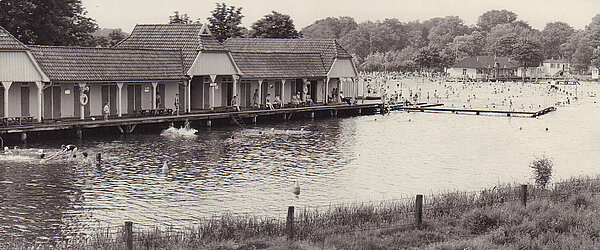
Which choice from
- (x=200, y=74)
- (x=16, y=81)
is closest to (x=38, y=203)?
(x=16, y=81)

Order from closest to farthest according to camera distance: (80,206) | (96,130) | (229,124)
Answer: (80,206) → (96,130) → (229,124)

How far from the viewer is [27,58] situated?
43.7 meters

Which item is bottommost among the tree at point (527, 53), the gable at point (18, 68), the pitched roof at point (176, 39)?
the gable at point (18, 68)

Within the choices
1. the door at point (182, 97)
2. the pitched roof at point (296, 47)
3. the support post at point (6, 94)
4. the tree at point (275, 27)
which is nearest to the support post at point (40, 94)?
the support post at point (6, 94)

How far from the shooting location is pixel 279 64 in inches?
2522

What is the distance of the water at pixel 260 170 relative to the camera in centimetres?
2723

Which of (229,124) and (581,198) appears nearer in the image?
(581,198)

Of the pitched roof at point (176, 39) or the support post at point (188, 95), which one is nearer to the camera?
the support post at point (188, 95)

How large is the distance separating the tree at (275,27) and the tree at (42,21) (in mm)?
29538

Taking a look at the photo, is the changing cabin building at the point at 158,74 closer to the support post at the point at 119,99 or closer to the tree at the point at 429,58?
the support post at the point at 119,99

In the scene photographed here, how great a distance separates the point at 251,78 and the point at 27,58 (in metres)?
19.5

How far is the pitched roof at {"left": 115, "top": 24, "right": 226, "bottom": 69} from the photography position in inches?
2180

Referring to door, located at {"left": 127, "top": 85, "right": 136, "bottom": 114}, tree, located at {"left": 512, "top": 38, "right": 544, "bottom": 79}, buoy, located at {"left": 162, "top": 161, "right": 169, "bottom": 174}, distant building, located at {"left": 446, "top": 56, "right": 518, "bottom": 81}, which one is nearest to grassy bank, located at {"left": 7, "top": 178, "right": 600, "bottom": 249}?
buoy, located at {"left": 162, "top": 161, "right": 169, "bottom": 174}

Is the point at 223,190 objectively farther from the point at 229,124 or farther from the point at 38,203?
the point at 229,124
